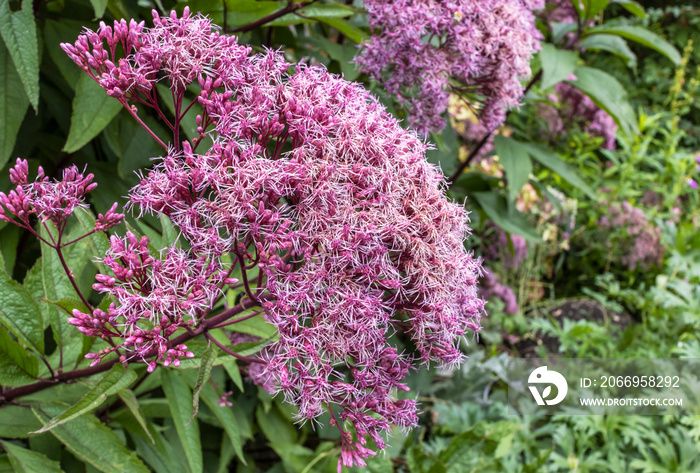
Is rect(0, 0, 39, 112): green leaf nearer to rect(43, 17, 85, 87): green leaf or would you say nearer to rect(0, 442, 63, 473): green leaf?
rect(43, 17, 85, 87): green leaf

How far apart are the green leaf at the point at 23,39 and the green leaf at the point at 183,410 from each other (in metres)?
0.66

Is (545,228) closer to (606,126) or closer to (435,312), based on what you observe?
(606,126)

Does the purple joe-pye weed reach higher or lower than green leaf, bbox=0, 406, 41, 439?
higher

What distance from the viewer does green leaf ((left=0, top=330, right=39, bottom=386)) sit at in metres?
1.11

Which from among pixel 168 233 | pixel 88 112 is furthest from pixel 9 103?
pixel 168 233

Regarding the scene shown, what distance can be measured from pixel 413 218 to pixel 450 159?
1456 millimetres

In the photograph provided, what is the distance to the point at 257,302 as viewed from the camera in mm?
995

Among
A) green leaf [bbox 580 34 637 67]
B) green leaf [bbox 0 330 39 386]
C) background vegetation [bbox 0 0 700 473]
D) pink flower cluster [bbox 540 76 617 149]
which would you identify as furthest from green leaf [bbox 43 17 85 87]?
pink flower cluster [bbox 540 76 617 149]

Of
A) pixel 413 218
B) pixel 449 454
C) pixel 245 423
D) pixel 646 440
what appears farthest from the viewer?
pixel 646 440

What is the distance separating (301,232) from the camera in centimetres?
93

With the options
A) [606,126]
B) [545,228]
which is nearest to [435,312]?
[606,126]

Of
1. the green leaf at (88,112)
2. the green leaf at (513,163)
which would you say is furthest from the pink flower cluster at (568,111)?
the green leaf at (88,112)

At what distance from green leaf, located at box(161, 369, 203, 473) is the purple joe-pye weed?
29 centimetres

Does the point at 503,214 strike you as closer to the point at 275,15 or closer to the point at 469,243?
the point at 469,243
